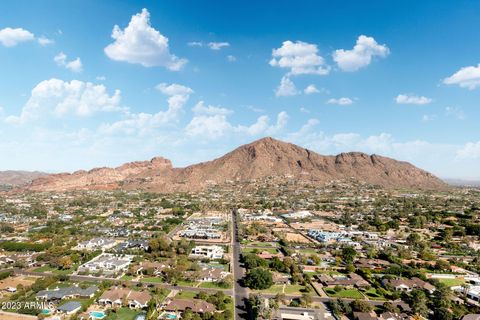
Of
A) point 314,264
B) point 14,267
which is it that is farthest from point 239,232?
point 14,267

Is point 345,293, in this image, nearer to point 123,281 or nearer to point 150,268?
point 150,268

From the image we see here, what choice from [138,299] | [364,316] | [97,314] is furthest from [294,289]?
[97,314]

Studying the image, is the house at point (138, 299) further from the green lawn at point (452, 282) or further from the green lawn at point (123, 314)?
the green lawn at point (452, 282)

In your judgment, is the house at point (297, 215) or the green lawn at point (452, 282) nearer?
the green lawn at point (452, 282)

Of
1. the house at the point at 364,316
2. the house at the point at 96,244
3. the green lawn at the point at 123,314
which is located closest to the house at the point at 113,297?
the green lawn at the point at 123,314

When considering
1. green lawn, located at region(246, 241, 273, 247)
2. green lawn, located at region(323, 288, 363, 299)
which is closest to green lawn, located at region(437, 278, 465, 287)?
green lawn, located at region(323, 288, 363, 299)

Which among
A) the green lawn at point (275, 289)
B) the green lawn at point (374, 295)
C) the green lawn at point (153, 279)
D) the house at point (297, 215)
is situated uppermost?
the house at point (297, 215)

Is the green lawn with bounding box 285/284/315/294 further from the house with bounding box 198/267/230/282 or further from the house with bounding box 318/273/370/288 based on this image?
the house with bounding box 198/267/230/282

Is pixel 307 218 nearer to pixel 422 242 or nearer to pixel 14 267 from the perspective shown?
pixel 422 242
